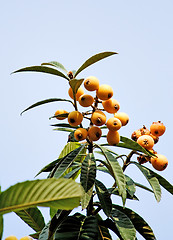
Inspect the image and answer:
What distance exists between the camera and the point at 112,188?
5.41 feet

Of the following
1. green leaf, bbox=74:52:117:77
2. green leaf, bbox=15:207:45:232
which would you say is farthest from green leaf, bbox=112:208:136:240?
green leaf, bbox=74:52:117:77

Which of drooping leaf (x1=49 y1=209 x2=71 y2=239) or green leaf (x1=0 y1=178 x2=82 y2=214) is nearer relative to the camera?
green leaf (x1=0 y1=178 x2=82 y2=214)

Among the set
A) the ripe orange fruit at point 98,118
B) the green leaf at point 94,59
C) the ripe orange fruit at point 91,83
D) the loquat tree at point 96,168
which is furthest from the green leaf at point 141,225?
the green leaf at point 94,59

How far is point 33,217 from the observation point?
1613 millimetres

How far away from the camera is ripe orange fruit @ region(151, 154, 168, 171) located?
1.53 metres

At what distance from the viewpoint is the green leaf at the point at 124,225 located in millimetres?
1379

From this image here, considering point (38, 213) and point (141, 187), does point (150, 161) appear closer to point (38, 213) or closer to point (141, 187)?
point (141, 187)

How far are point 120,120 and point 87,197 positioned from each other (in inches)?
15.7

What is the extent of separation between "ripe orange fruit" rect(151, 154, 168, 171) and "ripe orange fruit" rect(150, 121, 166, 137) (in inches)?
5.8

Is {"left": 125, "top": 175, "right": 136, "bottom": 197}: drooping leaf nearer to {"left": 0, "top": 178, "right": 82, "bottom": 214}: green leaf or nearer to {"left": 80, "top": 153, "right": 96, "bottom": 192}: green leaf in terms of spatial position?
{"left": 80, "top": 153, "right": 96, "bottom": 192}: green leaf

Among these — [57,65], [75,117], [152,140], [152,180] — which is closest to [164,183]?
[152,180]

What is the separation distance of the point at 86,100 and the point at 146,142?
36cm

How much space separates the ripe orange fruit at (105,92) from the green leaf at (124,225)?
1.81 ft

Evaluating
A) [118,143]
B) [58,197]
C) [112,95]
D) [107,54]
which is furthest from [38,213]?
[58,197]
